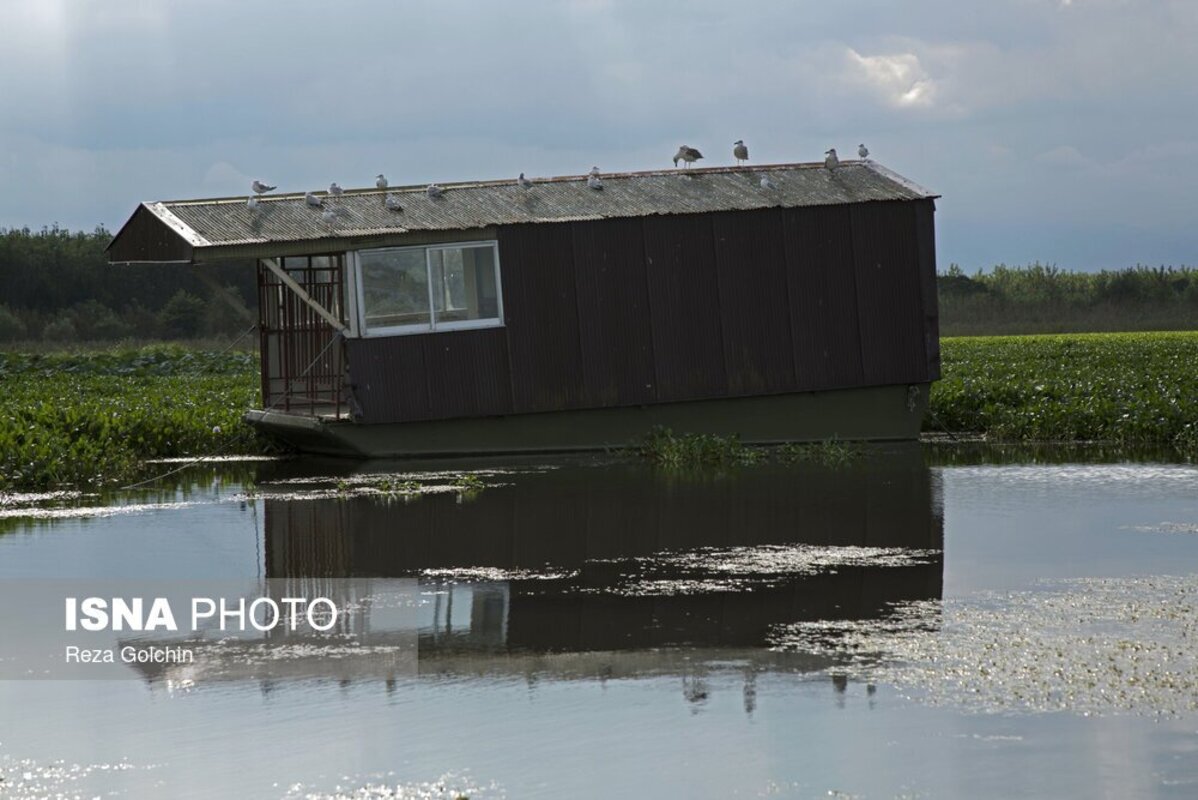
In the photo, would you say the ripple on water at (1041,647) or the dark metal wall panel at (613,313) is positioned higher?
the dark metal wall panel at (613,313)

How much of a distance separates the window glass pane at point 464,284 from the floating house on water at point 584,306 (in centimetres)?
2

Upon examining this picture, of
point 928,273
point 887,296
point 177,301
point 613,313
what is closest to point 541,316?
point 613,313

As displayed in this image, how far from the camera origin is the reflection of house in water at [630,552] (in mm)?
10711

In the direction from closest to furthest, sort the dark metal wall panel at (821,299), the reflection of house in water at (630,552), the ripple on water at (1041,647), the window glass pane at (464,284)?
the ripple on water at (1041,647) < the reflection of house in water at (630,552) < the window glass pane at (464,284) < the dark metal wall panel at (821,299)

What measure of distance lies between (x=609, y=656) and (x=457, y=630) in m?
A: 1.23

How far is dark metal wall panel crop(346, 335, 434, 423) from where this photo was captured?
20797 mm

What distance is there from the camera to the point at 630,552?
13688 millimetres

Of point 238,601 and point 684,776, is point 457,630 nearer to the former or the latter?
point 238,601

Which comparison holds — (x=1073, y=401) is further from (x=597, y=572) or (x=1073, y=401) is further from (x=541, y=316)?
(x=597, y=572)

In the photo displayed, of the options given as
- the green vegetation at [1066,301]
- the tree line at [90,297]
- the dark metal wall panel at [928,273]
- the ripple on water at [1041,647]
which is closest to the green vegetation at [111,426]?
the dark metal wall panel at [928,273]

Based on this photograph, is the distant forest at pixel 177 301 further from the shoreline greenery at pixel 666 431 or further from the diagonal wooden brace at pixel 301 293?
the diagonal wooden brace at pixel 301 293

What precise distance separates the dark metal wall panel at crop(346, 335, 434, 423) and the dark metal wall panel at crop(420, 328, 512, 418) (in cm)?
14

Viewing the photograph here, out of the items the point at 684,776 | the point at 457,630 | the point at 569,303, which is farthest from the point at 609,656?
the point at 569,303

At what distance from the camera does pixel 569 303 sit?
2198 cm
